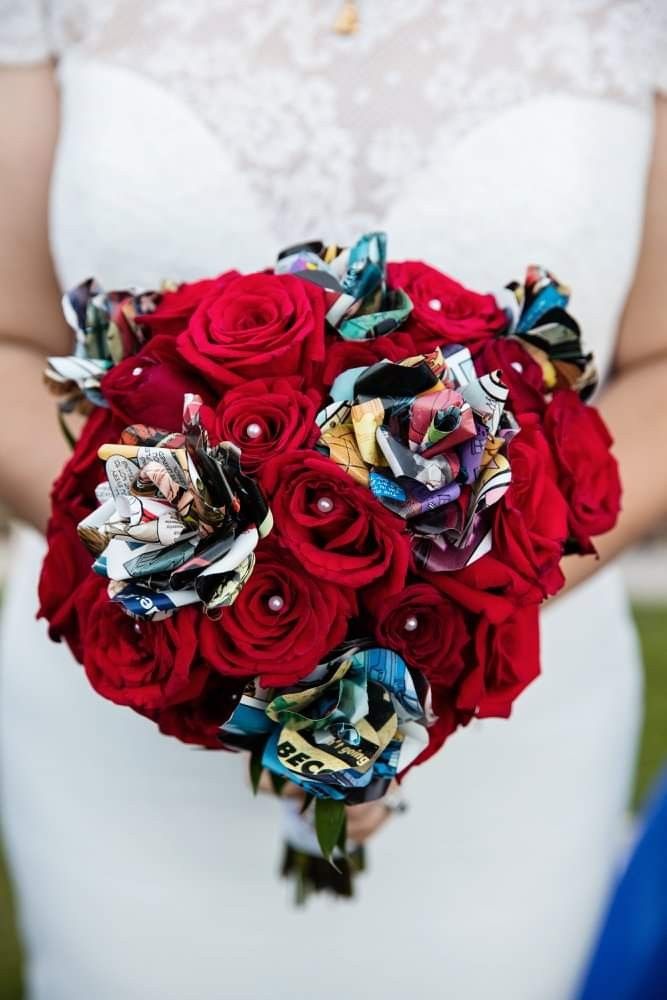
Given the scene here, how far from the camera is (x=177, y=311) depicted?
3.85 feet

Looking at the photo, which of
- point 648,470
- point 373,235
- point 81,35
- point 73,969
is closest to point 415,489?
point 373,235

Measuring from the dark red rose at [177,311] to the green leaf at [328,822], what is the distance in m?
0.54

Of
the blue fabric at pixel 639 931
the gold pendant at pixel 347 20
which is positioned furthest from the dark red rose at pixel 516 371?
the blue fabric at pixel 639 931

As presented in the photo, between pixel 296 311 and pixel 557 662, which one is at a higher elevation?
pixel 296 311

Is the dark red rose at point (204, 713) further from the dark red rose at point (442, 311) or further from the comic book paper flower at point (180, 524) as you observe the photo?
the dark red rose at point (442, 311)

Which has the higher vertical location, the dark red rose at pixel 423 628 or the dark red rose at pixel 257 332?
the dark red rose at pixel 257 332

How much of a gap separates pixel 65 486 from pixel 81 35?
0.88 metres

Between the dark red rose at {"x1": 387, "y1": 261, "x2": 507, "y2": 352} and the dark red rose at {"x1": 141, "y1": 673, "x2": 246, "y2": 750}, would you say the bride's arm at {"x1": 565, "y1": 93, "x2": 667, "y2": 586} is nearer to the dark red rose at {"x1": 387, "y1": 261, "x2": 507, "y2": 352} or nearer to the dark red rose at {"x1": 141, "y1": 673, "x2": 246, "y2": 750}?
the dark red rose at {"x1": 387, "y1": 261, "x2": 507, "y2": 352}

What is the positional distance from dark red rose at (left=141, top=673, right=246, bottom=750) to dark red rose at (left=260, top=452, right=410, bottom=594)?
0.19 meters

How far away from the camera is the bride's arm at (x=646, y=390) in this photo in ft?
5.26

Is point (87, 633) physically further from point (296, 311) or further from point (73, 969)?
point (73, 969)

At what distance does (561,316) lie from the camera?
1.21m

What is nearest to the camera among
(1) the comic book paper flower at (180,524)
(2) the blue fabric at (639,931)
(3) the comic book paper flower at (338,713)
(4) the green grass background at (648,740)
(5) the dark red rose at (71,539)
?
(1) the comic book paper flower at (180,524)

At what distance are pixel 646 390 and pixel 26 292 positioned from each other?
3.37ft
